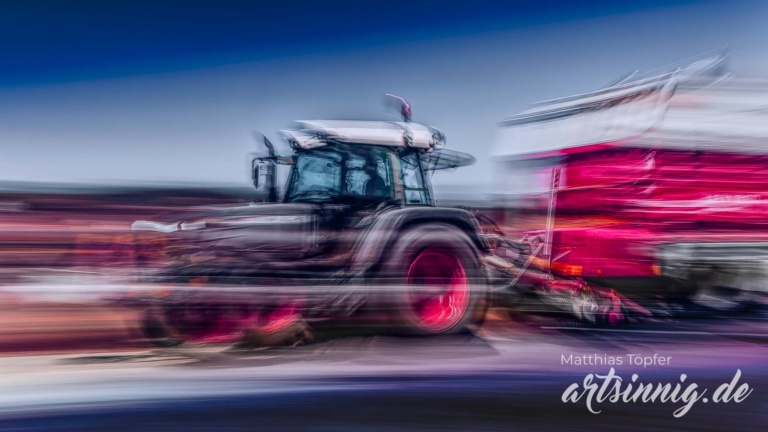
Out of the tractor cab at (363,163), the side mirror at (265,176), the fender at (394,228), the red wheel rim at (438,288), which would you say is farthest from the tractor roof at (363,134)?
the red wheel rim at (438,288)

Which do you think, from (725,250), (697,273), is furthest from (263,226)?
(725,250)

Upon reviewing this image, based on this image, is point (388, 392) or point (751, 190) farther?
point (751, 190)

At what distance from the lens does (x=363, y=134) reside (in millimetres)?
3357

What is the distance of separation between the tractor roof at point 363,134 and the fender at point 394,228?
14.7 inches

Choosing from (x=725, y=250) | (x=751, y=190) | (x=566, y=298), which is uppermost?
(x=751, y=190)

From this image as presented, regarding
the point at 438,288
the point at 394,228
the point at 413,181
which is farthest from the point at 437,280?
the point at 413,181

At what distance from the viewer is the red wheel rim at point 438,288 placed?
333 cm

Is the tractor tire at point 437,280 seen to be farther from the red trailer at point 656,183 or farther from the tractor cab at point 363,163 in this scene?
the red trailer at point 656,183

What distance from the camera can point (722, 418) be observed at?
109 inches

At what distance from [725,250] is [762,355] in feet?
2.33

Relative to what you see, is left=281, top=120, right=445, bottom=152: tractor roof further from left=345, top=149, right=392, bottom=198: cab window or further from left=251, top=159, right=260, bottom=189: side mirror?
left=251, top=159, right=260, bottom=189: side mirror

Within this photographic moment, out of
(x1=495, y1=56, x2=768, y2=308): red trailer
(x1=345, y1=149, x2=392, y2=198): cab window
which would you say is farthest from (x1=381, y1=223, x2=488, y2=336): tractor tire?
(x1=495, y1=56, x2=768, y2=308): red trailer

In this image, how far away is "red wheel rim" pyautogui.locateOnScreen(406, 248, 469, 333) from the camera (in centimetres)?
333

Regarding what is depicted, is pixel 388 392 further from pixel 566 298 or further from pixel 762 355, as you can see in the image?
pixel 762 355
